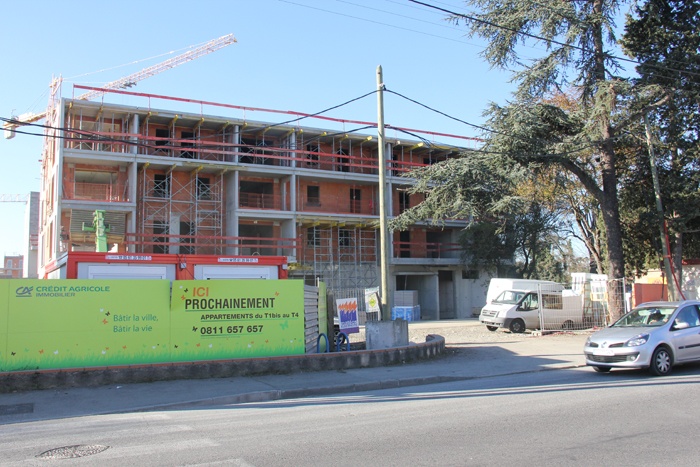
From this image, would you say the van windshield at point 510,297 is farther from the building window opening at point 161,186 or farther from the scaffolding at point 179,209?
the building window opening at point 161,186

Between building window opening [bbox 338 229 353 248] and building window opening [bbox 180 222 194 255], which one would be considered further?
building window opening [bbox 338 229 353 248]

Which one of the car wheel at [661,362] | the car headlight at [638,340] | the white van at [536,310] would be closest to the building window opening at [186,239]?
the white van at [536,310]

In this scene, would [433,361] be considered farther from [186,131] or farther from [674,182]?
[186,131]

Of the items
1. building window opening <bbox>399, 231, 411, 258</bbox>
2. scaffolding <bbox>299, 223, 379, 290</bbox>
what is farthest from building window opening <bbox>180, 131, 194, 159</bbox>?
building window opening <bbox>399, 231, 411, 258</bbox>

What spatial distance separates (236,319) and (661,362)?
888cm

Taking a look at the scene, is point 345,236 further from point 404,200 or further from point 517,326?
point 517,326

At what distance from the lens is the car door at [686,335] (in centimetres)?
1213

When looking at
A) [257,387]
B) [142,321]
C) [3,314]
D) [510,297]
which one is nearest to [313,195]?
[510,297]

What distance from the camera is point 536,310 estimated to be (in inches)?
969

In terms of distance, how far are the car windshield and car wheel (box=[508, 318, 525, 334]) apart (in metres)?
11.1

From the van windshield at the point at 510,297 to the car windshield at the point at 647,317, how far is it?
12135 millimetres

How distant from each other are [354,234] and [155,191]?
14442 mm

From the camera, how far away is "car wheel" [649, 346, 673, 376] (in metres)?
11.7

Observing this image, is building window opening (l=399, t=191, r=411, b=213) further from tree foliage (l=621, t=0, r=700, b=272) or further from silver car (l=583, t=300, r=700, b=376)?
silver car (l=583, t=300, r=700, b=376)
